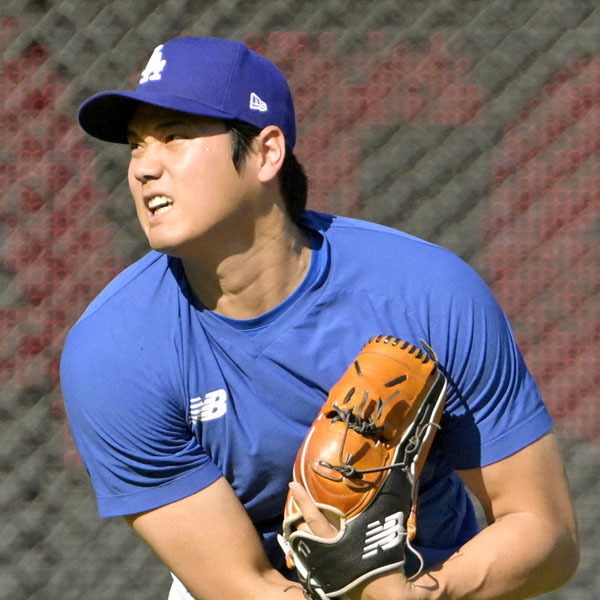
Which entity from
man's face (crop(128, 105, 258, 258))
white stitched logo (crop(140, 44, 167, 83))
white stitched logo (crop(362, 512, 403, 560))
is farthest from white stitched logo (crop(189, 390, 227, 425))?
white stitched logo (crop(140, 44, 167, 83))

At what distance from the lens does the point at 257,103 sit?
241 cm

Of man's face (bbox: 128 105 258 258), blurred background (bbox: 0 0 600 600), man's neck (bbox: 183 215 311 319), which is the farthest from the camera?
blurred background (bbox: 0 0 600 600)

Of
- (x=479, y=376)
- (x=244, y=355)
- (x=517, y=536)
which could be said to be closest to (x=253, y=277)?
(x=244, y=355)

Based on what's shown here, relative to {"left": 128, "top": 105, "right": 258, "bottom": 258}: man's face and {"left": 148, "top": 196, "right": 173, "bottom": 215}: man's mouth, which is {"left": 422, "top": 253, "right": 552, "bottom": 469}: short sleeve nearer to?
{"left": 128, "top": 105, "right": 258, "bottom": 258}: man's face

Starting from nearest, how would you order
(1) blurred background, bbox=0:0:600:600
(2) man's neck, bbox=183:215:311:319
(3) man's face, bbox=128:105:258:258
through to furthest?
(3) man's face, bbox=128:105:258:258 < (2) man's neck, bbox=183:215:311:319 < (1) blurred background, bbox=0:0:600:600

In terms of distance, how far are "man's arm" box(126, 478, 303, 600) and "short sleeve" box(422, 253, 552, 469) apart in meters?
0.46

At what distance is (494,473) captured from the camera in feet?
7.72

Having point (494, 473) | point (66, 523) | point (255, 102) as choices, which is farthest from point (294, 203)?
point (66, 523)

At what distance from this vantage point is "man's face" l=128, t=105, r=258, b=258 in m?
2.27

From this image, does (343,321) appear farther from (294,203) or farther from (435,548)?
(435,548)

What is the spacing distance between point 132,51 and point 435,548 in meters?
1.85

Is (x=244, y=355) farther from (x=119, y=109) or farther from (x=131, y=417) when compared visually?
(x=119, y=109)

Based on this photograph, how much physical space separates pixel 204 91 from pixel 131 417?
67cm

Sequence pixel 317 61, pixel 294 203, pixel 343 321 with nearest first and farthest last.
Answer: pixel 343 321, pixel 294 203, pixel 317 61
